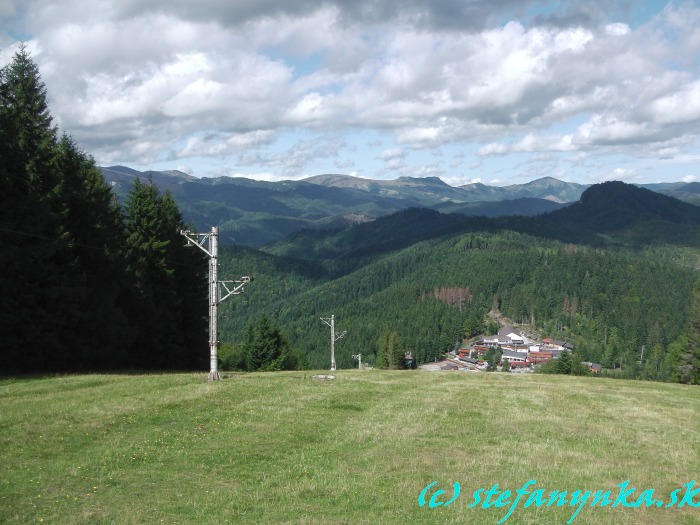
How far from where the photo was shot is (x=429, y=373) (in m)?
47.0

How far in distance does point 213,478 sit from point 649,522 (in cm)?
1044

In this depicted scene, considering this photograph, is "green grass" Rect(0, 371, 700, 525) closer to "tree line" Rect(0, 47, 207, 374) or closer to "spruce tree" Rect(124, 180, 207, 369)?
"tree line" Rect(0, 47, 207, 374)

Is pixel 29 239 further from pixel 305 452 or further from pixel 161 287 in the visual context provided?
pixel 305 452

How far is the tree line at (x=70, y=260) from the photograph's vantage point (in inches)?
1341

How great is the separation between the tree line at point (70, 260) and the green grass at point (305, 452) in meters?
6.98

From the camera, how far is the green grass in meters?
13.2

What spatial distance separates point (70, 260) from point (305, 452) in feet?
87.5

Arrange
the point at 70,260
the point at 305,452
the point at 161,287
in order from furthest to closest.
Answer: the point at 161,287 < the point at 70,260 < the point at 305,452

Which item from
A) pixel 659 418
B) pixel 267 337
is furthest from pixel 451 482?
pixel 267 337

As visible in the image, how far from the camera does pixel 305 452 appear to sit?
711 inches

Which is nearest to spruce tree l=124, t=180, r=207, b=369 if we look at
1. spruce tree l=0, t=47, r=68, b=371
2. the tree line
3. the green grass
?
the tree line

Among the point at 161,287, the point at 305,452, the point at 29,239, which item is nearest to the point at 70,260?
the point at 29,239

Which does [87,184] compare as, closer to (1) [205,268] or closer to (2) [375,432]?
(1) [205,268]

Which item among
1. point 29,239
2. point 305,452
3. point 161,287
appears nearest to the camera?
point 305,452
